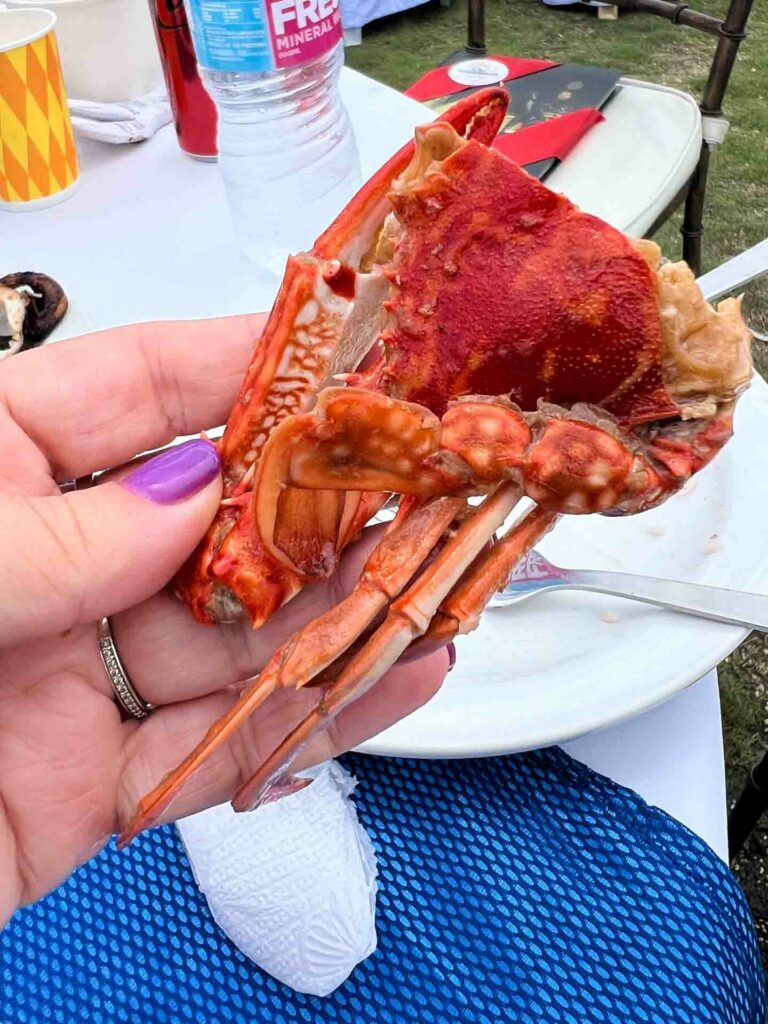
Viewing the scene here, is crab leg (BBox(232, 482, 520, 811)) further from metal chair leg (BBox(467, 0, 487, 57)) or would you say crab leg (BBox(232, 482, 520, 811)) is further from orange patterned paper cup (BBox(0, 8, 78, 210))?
metal chair leg (BBox(467, 0, 487, 57))

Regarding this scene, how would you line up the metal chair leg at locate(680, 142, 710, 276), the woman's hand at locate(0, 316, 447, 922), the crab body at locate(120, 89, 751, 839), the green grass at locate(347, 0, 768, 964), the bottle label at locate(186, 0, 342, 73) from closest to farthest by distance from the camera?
the crab body at locate(120, 89, 751, 839) → the woman's hand at locate(0, 316, 447, 922) → the bottle label at locate(186, 0, 342, 73) → the metal chair leg at locate(680, 142, 710, 276) → the green grass at locate(347, 0, 768, 964)

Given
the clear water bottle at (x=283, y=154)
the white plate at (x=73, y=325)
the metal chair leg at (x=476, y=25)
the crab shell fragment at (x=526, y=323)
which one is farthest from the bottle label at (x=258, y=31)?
the metal chair leg at (x=476, y=25)

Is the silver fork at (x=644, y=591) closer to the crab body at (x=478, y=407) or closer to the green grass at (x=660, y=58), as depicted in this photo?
the crab body at (x=478, y=407)

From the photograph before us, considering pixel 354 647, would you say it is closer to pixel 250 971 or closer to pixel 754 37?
pixel 250 971

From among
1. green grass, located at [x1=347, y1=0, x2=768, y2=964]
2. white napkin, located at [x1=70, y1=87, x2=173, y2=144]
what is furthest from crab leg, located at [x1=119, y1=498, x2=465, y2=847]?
green grass, located at [x1=347, y1=0, x2=768, y2=964]

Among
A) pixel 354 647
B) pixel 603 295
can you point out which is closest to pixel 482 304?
pixel 603 295

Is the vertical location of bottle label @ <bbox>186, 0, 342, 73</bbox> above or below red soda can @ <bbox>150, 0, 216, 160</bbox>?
above
